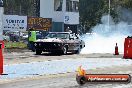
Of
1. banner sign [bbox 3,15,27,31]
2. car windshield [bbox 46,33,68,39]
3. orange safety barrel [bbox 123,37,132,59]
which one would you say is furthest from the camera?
banner sign [bbox 3,15,27,31]

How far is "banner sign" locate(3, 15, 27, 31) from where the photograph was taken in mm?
42156

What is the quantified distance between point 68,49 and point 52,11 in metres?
35.0

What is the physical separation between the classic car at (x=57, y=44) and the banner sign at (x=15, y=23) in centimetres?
1542

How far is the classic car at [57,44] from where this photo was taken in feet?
84.1

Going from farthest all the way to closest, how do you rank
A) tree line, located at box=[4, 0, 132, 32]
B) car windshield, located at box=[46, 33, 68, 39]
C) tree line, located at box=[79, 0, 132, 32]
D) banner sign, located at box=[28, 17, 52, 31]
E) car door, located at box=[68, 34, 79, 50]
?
tree line, located at box=[4, 0, 132, 32]
tree line, located at box=[79, 0, 132, 32]
banner sign, located at box=[28, 17, 52, 31]
car door, located at box=[68, 34, 79, 50]
car windshield, located at box=[46, 33, 68, 39]

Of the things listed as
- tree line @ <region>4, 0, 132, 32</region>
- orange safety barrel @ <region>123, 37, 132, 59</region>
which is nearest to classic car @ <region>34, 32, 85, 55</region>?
orange safety barrel @ <region>123, 37, 132, 59</region>

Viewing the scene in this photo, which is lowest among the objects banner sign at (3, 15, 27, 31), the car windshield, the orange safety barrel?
the orange safety barrel

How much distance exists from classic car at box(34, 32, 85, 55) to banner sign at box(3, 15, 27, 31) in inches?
607

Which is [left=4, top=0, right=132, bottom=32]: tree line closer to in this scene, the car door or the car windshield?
the car door

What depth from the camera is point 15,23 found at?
4244 cm

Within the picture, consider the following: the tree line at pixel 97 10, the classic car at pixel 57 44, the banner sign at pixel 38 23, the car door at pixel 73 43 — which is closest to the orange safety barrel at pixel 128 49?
the classic car at pixel 57 44

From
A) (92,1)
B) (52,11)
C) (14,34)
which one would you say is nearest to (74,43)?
(14,34)

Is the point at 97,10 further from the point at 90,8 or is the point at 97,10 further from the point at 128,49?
the point at 128,49

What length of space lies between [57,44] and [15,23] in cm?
1750
